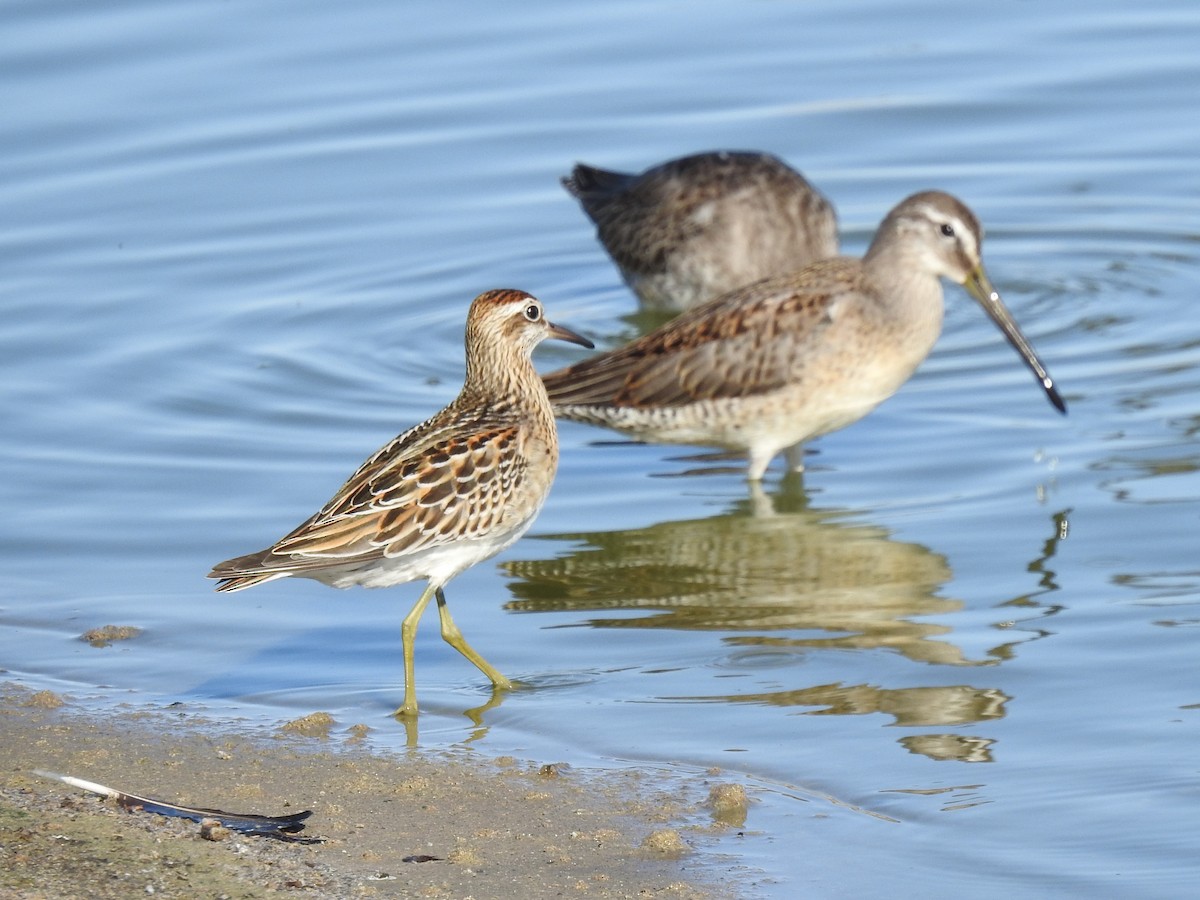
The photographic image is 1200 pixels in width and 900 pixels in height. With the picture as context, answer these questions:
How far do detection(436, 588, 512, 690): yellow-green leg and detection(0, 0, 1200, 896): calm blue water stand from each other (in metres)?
0.09

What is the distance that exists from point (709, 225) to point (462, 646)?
5423mm

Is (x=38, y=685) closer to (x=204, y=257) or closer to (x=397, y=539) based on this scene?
(x=397, y=539)

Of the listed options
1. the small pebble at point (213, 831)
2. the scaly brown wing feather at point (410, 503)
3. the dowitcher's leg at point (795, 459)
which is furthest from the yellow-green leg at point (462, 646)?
the dowitcher's leg at point (795, 459)

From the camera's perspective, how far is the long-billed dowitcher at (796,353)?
9203mm

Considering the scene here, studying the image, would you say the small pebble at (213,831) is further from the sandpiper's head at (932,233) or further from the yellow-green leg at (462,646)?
the sandpiper's head at (932,233)

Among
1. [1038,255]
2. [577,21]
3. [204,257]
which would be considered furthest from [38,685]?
[577,21]

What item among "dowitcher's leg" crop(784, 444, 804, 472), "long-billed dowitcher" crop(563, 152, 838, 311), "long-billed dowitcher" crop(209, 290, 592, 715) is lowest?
"long-billed dowitcher" crop(209, 290, 592, 715)

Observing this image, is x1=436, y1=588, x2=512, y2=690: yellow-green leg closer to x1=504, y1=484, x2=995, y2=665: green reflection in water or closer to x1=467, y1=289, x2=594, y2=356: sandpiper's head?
x1=504, y1=484, x2=995, y2=665: green reflection in water

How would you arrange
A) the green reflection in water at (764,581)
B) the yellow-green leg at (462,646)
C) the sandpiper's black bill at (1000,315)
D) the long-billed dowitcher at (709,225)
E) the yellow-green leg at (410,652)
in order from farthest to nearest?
the long-billed dowitcher at (709,225), the sandpiper's black bill at (1000,315), the green reflection in water at (764,581), the yellow-green leg at (462,646), the yellow-green leg at (410,652)

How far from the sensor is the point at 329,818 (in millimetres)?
5516

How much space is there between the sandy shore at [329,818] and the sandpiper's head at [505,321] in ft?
5.25

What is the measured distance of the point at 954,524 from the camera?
8.37 m

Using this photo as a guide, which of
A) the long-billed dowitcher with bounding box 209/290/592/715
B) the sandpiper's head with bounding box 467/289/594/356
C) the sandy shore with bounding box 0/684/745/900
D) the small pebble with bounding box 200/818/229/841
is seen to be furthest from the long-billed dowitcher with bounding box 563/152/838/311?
the small pebble with bounding box 200/818/229/841

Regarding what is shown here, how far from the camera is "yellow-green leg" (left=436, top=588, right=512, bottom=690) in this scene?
679cm
